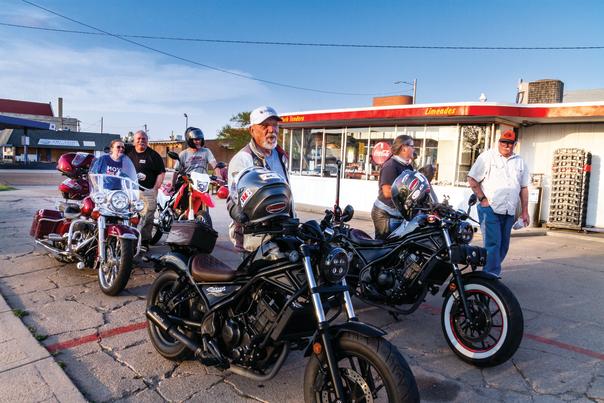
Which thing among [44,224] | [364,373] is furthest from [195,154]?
[364,373]

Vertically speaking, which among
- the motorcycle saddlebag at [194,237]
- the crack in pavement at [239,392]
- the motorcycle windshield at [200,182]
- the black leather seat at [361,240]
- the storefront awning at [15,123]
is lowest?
the crack in pavement at [239,392]

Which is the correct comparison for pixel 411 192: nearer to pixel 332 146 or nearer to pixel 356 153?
pixel 356 153

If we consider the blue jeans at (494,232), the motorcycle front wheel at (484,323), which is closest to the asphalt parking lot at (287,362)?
the motorcycle front wheel at (484,323)

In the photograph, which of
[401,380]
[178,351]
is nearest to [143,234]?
[178,351]

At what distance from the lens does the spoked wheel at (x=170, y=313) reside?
3.23 meters

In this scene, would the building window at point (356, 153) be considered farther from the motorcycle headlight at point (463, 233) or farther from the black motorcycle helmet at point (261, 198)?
the black motorcycle helmet at point (261, 198)

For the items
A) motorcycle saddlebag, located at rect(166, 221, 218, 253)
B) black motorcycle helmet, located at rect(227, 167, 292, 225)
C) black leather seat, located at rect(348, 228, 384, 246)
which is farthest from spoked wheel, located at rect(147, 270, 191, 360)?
black leather seat, located at rect(348, 228, 384, 246)

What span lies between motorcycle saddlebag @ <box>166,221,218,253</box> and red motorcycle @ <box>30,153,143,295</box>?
5.05 ft

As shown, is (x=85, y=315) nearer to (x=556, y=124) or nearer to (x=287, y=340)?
(x=287, y=340)

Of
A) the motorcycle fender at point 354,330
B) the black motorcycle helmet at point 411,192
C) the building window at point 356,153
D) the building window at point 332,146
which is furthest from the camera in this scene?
the building window at point 332,146

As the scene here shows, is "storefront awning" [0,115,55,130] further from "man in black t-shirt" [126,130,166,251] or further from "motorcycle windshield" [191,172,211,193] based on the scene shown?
"motorcycle windshield" [191,172,211,193]

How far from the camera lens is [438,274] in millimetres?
3873

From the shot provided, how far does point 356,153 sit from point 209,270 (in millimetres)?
12185

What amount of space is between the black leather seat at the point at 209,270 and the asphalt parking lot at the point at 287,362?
29.6 inches
